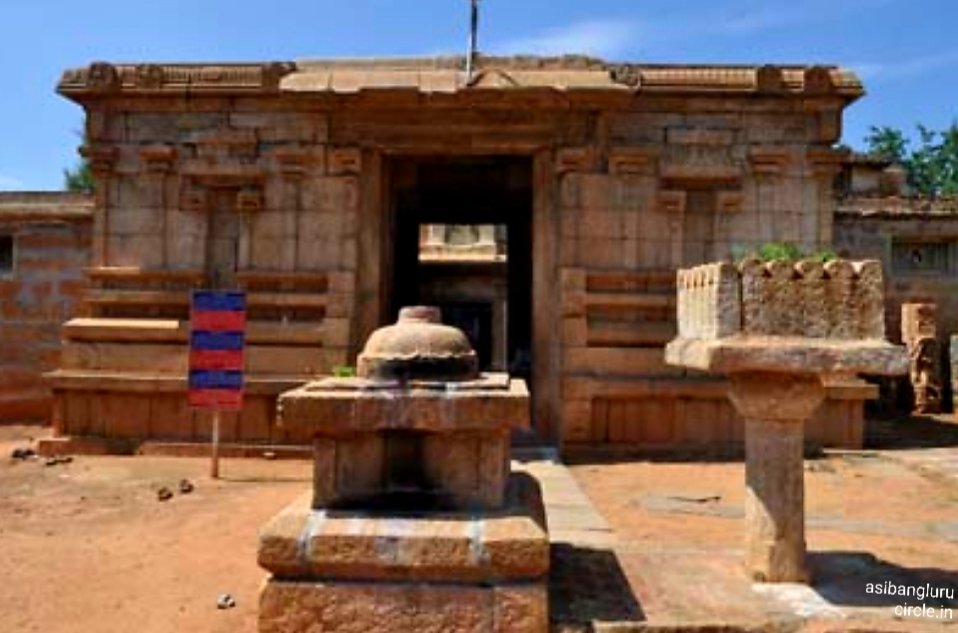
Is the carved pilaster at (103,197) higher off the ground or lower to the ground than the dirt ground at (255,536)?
higher

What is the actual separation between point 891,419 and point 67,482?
11.7 meters

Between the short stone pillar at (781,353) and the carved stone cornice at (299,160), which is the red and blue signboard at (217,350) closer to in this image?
the carved stone cornice at (299,160)

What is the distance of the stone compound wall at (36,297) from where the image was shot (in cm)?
1345

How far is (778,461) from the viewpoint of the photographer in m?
4.92

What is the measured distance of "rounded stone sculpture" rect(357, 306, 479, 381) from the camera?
4.67 metres

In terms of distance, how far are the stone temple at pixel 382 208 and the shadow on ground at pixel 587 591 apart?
4.97 metres

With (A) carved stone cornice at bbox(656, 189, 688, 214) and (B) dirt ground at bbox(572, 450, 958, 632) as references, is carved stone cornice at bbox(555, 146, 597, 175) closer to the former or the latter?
(A) carved stone cornice at bbox(656, 189, 688, 214)

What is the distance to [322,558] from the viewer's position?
13.7ft

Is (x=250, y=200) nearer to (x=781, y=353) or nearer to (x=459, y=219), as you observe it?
(x=459, y=219)

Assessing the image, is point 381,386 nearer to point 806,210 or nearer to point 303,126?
point 303,126

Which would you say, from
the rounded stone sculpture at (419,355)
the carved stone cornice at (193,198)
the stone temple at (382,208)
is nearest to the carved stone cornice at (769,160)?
the stone temple at (382,208)

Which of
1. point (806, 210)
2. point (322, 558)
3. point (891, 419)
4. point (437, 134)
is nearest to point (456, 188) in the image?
point (437, 134)

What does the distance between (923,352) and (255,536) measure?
38.6 ft

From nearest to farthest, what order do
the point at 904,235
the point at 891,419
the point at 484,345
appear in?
1. the point at 891,419
2. the point at 904,235
3. the point at 484,345
